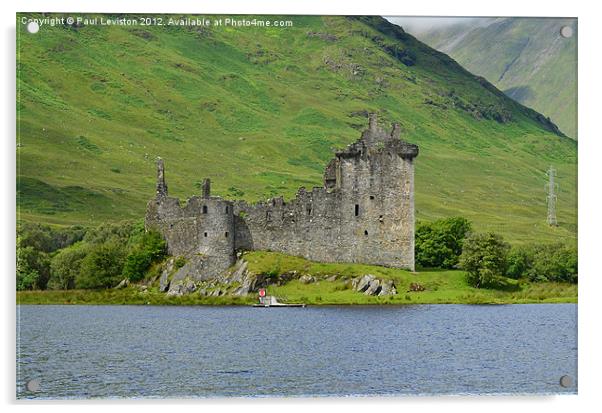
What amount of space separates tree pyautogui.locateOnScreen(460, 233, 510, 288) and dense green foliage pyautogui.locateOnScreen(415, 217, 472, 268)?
249 centimetres

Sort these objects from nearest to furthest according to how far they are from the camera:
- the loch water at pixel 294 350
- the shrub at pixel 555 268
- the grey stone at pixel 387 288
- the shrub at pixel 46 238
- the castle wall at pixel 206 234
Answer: the loch water at pixel 294 350, the grey stone at pixel 387 288, the castle wall at pixel 206 234, the shrub at pixel 555 268, the shrub at pixel 46 238

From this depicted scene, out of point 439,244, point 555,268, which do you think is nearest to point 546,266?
point 555,268

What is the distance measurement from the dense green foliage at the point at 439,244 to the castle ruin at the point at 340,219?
8.89ft

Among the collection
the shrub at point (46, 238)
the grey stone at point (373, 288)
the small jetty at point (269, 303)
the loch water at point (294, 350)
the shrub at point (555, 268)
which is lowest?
the loch water at point (294, 350)

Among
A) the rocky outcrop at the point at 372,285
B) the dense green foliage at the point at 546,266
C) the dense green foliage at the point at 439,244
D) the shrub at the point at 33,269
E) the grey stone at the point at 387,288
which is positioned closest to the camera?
the shrub at the point at 33,269

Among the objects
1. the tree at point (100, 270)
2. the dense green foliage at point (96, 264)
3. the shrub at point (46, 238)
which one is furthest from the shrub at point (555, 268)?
the shrub at point (46, 238)

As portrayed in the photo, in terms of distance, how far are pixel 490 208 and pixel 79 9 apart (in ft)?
390

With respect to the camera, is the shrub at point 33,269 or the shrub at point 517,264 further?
the shrub at point 517,264

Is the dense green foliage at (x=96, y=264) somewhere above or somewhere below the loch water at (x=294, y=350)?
above

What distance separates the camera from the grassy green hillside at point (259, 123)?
13338 centimetres

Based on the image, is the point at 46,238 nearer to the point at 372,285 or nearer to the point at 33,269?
the point at 33,269

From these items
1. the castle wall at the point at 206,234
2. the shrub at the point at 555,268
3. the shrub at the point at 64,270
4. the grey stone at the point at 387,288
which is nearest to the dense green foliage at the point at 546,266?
the shrub at the point at 555,268

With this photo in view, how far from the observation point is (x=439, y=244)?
214ft

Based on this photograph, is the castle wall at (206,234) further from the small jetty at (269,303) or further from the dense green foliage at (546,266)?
the dense green foliage at (546,266)
